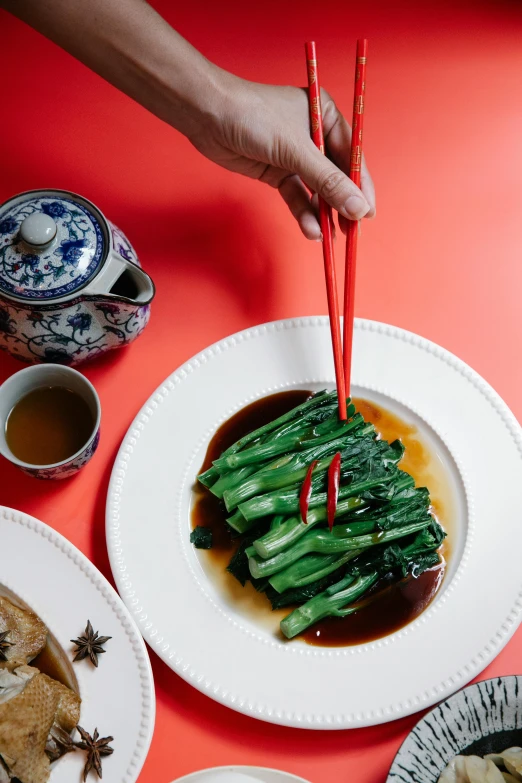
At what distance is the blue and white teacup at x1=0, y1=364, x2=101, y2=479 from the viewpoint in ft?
6.51

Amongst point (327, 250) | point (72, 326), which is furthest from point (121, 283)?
point (327, 250)

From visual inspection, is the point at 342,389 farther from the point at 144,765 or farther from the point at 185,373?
the point at 144,765

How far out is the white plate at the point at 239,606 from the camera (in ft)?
6.12

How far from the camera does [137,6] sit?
2146 mm

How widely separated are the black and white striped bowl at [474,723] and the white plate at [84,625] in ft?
2.30

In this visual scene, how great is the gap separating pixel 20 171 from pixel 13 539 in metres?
1.40

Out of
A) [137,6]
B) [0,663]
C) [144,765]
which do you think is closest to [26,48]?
[137,6]

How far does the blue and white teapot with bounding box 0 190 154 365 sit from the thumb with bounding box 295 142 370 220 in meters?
0.59

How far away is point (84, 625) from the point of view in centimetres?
191

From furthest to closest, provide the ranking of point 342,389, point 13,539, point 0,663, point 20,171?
point 20,171, point 342,389, point 13,539, point 0,663

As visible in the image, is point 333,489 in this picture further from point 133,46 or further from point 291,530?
point 133,46

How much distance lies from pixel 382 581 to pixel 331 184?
3.85 ft

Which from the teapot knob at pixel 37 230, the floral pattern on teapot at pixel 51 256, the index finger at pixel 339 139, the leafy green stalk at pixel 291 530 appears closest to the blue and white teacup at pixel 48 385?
the floral pattern on teapot at pixel 51 256

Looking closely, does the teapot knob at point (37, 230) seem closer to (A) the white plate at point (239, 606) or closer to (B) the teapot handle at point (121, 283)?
(B) the teapot handle at point (121, 283)
